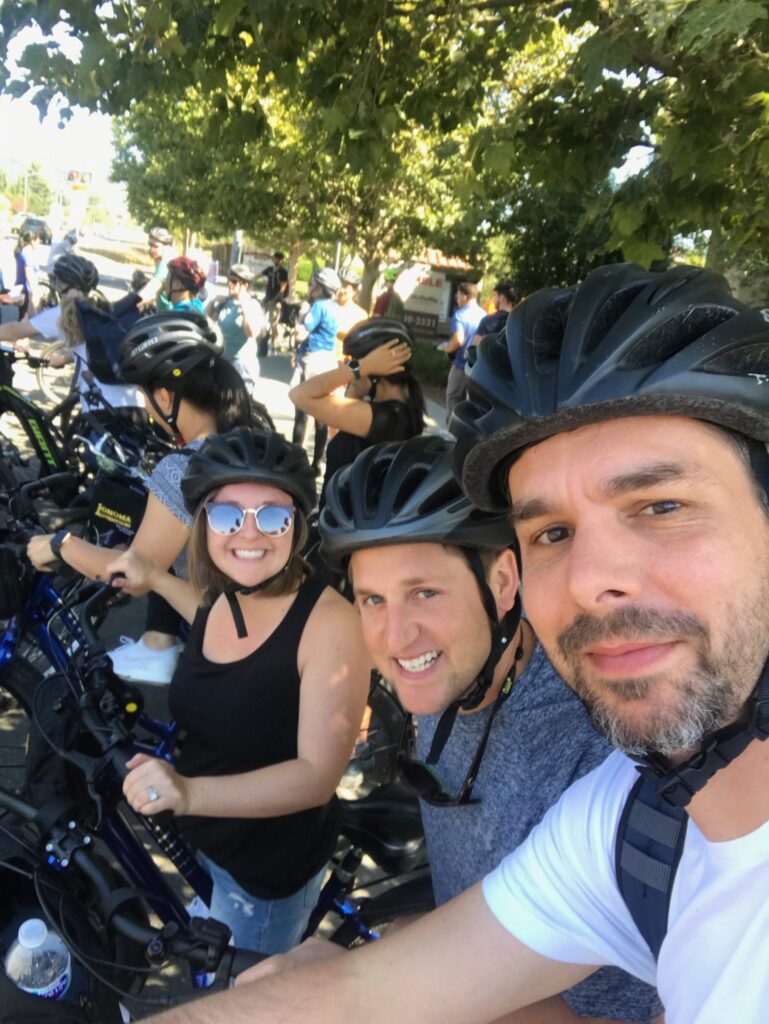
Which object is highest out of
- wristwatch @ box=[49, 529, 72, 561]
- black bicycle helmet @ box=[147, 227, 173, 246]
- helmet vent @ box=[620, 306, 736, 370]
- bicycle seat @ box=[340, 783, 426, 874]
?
black bicycle helmet @ box=[147, 227, 173, 246]

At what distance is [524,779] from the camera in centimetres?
177

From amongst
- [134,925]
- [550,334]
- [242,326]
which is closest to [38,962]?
[134,925]

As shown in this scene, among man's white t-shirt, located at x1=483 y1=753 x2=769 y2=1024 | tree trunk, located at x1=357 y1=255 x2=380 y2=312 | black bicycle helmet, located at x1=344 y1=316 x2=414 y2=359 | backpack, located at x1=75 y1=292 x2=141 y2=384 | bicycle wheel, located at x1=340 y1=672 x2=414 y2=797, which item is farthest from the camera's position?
tree trunk, located at x1=357 y1=255 x2=380 y2=312

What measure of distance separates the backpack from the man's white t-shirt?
19.2ft

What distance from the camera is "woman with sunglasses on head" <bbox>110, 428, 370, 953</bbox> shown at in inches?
88.0

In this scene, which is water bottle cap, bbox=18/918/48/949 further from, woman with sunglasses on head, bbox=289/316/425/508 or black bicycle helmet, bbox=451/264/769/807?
woman with sunglasses on head, bbox=289/316/425/508

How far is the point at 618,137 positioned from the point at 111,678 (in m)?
3.11

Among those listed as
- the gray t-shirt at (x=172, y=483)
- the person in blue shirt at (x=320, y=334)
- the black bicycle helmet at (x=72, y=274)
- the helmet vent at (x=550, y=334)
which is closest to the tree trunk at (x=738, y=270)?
the gray t-shirt at (x=172, y=483)

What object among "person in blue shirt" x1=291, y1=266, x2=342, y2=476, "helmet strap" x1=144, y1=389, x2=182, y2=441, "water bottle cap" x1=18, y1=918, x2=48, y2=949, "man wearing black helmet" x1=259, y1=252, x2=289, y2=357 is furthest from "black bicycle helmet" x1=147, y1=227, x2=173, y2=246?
"water bottle cap" x1=18, y1=918, x2=48, y2=949

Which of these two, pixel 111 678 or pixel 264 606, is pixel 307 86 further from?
pixel 111 678

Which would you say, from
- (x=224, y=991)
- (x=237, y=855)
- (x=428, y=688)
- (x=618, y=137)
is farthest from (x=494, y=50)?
(x=224, y=991)

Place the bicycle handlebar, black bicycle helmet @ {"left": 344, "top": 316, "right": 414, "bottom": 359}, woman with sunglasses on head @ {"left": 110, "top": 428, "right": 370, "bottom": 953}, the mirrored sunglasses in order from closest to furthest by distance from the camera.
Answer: the bicycle handlebar
woman with sunglasses on head @ {"left": 110, "top": 428, "right": 370, "bottom": 953}
the mirrored sunglasses
black bicycle helmet @ {"left": 344, "top": 316, "right": 414, "bottom": 359}

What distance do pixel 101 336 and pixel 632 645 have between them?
6.28 metres

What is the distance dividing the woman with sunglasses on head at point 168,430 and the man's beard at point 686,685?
2119 millimetres
